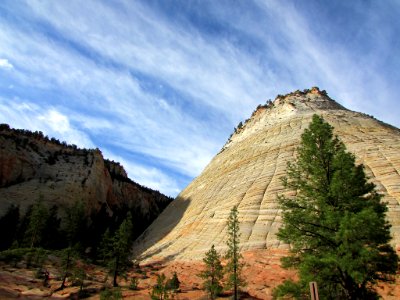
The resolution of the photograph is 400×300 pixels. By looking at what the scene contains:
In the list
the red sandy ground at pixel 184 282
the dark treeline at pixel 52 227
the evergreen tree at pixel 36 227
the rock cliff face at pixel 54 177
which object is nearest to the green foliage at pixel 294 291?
the red sandy ground at pixel 184 282

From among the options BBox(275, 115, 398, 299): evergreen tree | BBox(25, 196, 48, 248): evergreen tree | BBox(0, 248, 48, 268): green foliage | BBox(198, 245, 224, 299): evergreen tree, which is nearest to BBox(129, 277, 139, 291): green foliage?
BBox(198, 245, 224, 299): evergreen tree

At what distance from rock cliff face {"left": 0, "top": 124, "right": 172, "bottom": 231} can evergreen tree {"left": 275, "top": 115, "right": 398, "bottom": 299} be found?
4686 centimetres

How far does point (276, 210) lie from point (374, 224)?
19746mm

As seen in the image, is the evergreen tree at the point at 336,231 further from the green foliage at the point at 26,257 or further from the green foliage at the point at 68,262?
the green foliage at the point at 26,257

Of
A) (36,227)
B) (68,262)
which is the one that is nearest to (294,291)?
(68,262)

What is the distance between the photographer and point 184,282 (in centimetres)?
2927

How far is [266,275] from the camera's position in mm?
25500

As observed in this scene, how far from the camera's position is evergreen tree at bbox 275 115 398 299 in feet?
46.8

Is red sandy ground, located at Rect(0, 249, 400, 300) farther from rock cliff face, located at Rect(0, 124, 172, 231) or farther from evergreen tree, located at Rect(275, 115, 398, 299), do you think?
rock cliff face, located at Rect(0, 124, 172, 231)

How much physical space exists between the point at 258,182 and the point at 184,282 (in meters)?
15.8

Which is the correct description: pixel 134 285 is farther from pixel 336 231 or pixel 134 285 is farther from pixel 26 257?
pixel 336 231

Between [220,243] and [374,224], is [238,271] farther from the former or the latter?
[374,224]

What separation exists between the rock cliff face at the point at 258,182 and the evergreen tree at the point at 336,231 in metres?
10.1

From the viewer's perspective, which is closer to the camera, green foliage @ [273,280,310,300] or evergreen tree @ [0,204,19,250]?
green foliage @ [273,280,310,300]
